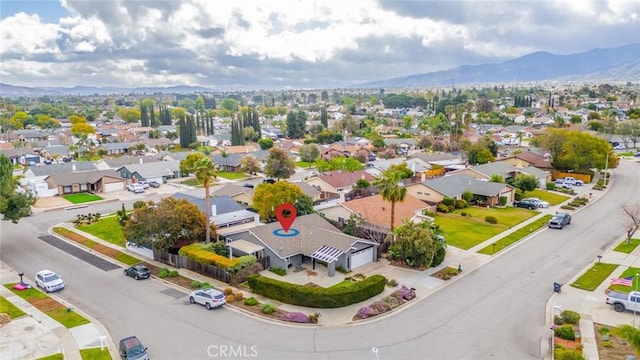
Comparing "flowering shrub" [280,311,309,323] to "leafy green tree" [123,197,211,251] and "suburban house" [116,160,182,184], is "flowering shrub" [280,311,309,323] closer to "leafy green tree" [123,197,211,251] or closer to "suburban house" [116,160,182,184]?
"leafy green tree" [123,197,211,251]

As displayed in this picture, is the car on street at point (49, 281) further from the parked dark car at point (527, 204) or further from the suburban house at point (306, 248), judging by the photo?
the parked dark car at point (527, 204)

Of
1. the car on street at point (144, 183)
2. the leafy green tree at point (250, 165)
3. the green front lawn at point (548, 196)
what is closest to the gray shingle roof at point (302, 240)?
the green front lawn at point (548, 196)

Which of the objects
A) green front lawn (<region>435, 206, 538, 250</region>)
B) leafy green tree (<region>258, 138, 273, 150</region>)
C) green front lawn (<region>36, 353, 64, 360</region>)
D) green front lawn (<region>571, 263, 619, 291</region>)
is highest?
leafy green tree (<region>258, 138, 273, 150</region>)

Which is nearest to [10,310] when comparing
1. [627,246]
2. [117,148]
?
[627,246]

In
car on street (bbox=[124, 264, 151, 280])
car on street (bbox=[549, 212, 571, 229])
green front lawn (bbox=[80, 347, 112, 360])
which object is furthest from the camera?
car on street (bbox=[549, 212, 571, 229])

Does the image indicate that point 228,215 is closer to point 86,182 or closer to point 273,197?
point 273,197

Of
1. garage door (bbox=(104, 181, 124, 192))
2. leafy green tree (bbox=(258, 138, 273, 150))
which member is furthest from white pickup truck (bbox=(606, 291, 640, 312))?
leafy green tree (bbox=(258, 138, 273, 150))

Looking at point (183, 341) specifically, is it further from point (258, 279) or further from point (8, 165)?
point (8, 165)

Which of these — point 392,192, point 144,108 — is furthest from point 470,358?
point 144,108
